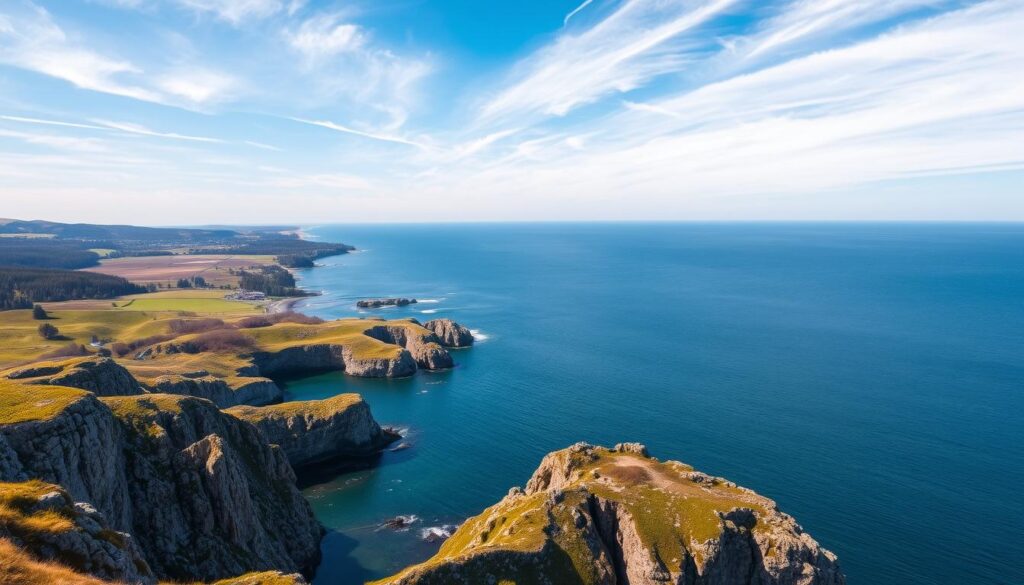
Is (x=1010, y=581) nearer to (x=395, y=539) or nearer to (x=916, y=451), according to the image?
(x=916, y=451)

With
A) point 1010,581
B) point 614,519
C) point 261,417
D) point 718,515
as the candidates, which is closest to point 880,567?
point 1010,581

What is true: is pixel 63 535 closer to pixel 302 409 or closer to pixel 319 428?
pixel 319 428

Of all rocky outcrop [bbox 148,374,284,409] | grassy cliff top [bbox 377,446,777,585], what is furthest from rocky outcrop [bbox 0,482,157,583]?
rocky outcrop [bbox 148,374,284,409]

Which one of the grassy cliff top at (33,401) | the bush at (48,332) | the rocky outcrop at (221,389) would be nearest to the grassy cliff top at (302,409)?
the rocky outcrop at (221,389)

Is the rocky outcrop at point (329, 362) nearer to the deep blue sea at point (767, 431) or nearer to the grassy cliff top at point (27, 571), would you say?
the deep blue sea at point (767, 431)

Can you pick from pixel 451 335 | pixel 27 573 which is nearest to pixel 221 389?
pixel 451 335

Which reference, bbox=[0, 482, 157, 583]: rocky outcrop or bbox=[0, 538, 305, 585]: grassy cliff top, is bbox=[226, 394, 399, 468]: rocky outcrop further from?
bbox=[0, 538, 305, 585]: grassy cliff top
